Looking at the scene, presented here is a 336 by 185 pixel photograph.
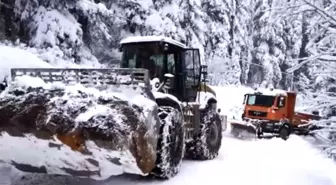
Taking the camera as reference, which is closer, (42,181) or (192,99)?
(42,181)

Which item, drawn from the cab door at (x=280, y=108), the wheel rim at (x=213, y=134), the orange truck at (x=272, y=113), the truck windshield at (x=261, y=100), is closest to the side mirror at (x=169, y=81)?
the wheel rim at (x=213, y=134)

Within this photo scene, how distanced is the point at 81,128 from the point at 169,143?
1.80 metres

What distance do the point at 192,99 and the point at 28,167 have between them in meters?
4.10

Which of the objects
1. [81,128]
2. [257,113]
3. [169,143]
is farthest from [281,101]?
[81,128]

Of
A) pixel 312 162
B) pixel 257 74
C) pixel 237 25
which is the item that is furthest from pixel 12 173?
pixel 257 74

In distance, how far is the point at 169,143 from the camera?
21.8ft

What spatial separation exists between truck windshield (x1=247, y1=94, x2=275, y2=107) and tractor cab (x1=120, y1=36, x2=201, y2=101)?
10.1 meters

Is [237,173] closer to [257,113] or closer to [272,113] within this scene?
[272,113]

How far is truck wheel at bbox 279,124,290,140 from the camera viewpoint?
17.6 metres

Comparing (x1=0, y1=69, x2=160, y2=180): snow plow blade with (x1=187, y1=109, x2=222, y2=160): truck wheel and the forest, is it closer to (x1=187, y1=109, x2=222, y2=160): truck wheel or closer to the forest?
the forest

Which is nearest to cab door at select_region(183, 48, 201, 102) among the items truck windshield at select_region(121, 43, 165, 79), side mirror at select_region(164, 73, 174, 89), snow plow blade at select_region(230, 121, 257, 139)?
side mirror at select_region(164, 73, 174, 89)

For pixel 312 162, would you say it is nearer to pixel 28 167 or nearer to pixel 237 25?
pixel 28 167

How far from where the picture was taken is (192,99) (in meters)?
9.04

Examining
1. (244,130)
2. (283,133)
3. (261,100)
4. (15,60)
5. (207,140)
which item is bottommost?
(283,133)
